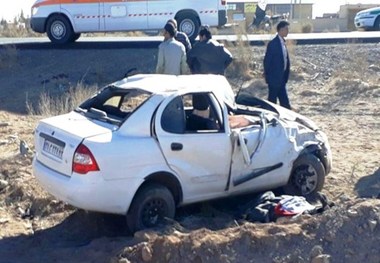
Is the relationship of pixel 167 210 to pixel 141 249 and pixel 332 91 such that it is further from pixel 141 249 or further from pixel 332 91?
pixel 332 91

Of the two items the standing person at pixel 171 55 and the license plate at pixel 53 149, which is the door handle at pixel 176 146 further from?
the standing person at pixel 171 55

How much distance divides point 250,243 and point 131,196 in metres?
1.59

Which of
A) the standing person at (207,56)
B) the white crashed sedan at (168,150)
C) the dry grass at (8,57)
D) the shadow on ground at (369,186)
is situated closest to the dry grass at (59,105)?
the standing person at (207,56)

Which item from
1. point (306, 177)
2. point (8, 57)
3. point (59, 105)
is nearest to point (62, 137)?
point (306, 177)

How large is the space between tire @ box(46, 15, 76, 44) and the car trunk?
15.7 meters

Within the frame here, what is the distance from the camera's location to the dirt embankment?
7027mm

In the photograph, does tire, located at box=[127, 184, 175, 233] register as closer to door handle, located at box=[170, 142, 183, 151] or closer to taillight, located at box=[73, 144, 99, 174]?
door handle, located at box=[170, 142, 183, 151]

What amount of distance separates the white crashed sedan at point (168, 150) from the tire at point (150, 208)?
0.01 metres

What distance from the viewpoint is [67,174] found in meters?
8.17

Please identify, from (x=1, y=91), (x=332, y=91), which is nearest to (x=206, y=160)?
(x=332, y=91)

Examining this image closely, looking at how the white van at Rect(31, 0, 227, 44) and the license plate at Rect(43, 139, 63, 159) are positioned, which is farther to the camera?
the white van at Rect(31, 0, 227, 44)

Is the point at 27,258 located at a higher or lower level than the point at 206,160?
lower

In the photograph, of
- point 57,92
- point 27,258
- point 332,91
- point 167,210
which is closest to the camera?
point 27,258

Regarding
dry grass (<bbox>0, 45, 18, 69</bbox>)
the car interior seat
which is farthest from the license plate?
dry grass (<bbox>0, 45, 18, 69</bbox>)
